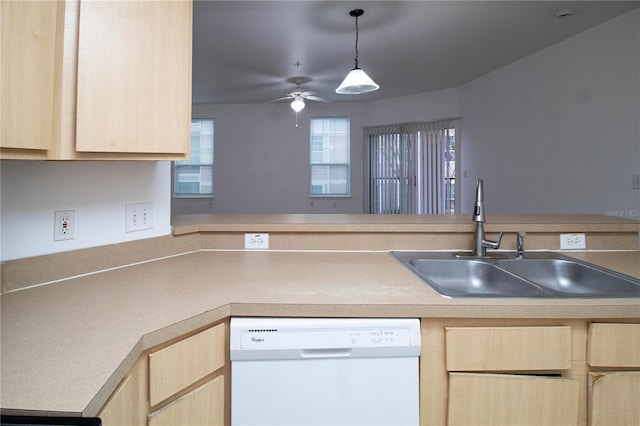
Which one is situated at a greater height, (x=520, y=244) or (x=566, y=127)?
(x=566, y=127)

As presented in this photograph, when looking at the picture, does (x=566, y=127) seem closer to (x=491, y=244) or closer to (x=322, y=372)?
(x=491, y=244)

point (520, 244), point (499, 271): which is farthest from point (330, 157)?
point (499, 271)

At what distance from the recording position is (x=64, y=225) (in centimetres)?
109

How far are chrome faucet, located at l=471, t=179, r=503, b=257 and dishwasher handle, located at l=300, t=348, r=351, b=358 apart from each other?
2.75 ft

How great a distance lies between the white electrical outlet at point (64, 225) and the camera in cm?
107

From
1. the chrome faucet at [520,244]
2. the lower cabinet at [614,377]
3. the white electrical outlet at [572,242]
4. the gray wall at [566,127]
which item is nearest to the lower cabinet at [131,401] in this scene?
the lower cabinet at [614,377]

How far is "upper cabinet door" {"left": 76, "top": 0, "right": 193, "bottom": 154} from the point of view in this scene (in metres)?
0.86

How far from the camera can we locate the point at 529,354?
891 millimetres

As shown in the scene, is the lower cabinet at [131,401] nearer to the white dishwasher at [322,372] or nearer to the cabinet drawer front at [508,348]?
the white dishwasher at [322,372]

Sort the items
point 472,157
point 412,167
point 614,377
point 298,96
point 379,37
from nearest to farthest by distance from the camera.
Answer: point 614,377
point 379,37
point 298,96
point 472,157
point 412,167

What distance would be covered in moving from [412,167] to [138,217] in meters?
4.82

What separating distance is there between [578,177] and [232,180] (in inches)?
203

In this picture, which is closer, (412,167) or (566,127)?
(566,127)

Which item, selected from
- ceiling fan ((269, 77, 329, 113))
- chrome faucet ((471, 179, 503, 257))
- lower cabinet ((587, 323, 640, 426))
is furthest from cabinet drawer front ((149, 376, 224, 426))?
ceiling fan ((269, 77, 329, 113))
